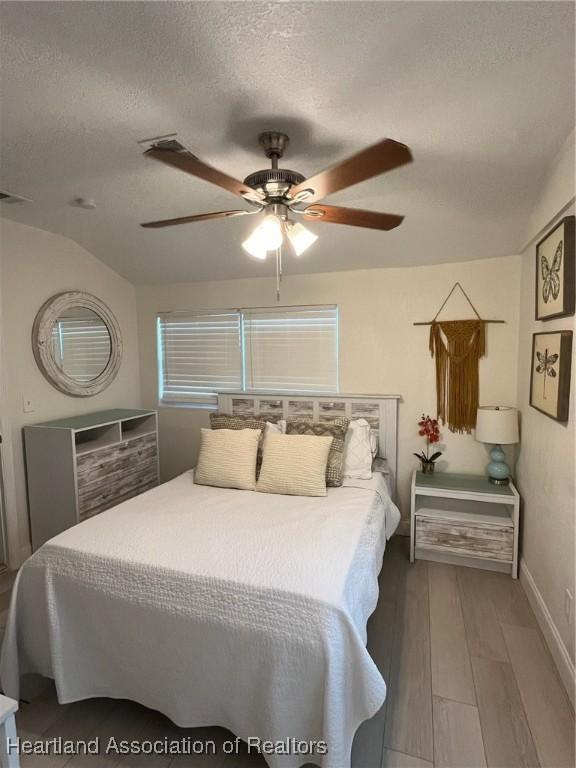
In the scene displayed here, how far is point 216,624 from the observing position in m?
1.48

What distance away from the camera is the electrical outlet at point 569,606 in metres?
1.78

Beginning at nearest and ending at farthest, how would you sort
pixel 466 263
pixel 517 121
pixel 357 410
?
pixel 517 121 → pixel 466 263 → pixel 357 410

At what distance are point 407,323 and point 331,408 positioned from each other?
0.95 meters

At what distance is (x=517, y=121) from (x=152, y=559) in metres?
2.43

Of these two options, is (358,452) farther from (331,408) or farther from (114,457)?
(114,457)

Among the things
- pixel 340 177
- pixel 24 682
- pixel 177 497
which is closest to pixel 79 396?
pixel 177 497

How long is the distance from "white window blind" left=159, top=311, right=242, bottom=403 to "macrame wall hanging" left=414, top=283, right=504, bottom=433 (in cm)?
179

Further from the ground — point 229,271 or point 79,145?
point 79,145

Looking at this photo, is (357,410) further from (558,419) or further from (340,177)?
(340,177)

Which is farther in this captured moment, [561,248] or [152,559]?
[561,248]

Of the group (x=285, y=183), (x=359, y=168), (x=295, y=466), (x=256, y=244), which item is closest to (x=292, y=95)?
(x=285, y=183)

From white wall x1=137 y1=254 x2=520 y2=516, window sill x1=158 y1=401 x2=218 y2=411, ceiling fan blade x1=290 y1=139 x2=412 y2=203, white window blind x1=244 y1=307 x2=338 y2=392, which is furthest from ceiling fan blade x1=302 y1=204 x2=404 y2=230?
window sill x1=158 y1=401 x2=218 y2=411

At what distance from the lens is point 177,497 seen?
8.07 ft

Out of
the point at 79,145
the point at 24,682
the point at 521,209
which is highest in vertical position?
the point at 79,145
